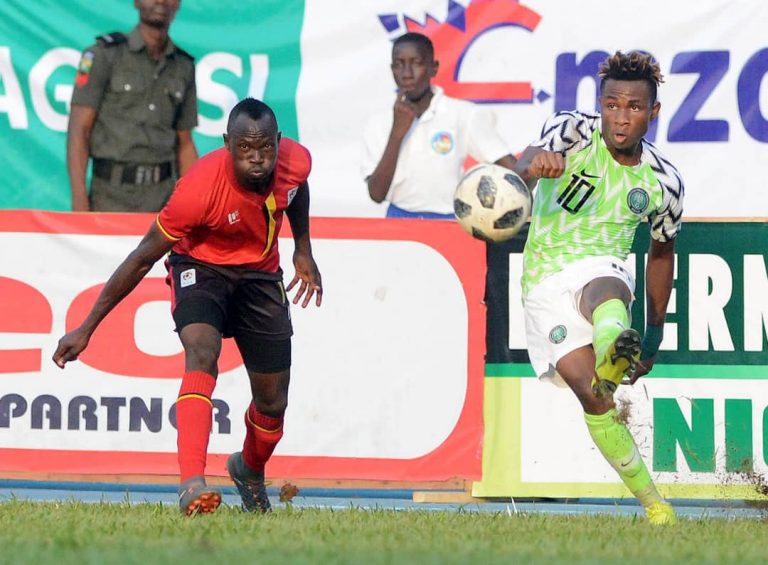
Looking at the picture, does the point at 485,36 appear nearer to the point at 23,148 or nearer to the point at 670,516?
the point at 23,148

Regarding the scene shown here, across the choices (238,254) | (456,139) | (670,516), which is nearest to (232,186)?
(238,254)

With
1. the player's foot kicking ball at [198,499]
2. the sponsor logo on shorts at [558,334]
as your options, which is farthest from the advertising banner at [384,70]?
the player's foot kicking ball at [198,499]

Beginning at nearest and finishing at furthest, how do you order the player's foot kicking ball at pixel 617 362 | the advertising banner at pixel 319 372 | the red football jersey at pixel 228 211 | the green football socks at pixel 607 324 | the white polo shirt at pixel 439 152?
the player's foot kicking ball at pixel 617 362 < the green football socks at pixel 607 324 < the red football jersey at pixel 228 211 < the advertising banner at pixel 319 372 < the white polo shirt at pixel 439 152

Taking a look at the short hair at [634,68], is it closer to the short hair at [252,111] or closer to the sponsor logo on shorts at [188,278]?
the short hair at [252,111]

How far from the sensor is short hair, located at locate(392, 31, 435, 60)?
1177 centimetres

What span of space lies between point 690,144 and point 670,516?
15.6 feet

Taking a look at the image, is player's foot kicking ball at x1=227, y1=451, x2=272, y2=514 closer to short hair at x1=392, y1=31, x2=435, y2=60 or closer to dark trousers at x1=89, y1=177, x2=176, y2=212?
dark trousers at x1=89, y1=177, x2=176, y2=212

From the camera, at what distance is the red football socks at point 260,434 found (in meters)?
8.38

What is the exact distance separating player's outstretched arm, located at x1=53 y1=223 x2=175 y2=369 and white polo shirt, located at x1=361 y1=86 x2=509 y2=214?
436 centimetres

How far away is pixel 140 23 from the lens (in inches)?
471

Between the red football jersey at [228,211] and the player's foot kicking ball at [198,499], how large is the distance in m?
1.29

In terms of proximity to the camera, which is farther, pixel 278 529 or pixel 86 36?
pixel 86 36

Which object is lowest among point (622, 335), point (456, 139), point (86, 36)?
point (622, 335)

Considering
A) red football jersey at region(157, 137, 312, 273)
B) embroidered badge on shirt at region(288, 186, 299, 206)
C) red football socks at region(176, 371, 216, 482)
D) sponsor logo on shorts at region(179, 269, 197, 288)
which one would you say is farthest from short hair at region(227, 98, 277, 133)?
red football socks at region(176, 371, 216, 482)
